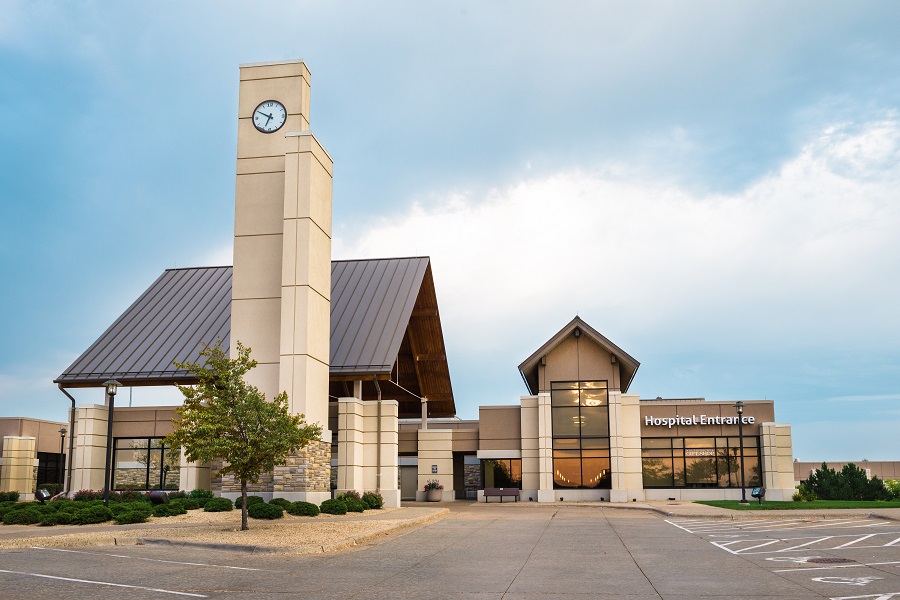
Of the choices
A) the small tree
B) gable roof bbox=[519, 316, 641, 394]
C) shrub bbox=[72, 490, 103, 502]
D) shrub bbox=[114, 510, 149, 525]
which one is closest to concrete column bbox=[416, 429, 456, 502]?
gable roof bbox=[519, 316, 641, 394]

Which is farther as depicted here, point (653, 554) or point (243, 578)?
point (653, 554)

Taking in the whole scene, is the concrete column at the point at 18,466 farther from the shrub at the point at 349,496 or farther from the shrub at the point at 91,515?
the shrub at the point at 91,515

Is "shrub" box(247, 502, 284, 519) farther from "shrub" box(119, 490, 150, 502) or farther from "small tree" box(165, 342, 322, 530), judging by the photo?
"shrub" box(119, 490, 150, 502)

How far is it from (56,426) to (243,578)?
1686 inches

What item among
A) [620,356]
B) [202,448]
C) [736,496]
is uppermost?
[620,356]

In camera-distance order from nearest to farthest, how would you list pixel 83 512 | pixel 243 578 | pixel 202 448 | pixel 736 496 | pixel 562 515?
1. pixel 243 578
2. pixel 202 448
3. pixel 83 512
4. pixel 562 515
5. pixel 736 496

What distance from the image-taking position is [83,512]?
77.2 ft

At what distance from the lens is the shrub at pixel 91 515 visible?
77.2ft

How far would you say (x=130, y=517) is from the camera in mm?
23594

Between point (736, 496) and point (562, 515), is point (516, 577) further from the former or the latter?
point (736, 496)

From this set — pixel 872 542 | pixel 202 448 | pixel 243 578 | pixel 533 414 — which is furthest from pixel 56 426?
pixel 872 542

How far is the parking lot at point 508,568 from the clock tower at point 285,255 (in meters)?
7.58

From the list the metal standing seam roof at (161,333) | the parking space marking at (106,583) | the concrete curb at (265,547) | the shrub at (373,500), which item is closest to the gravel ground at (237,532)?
the concrete curb at (265,547)

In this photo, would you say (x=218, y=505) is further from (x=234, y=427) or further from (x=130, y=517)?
(x=234, y=427)
